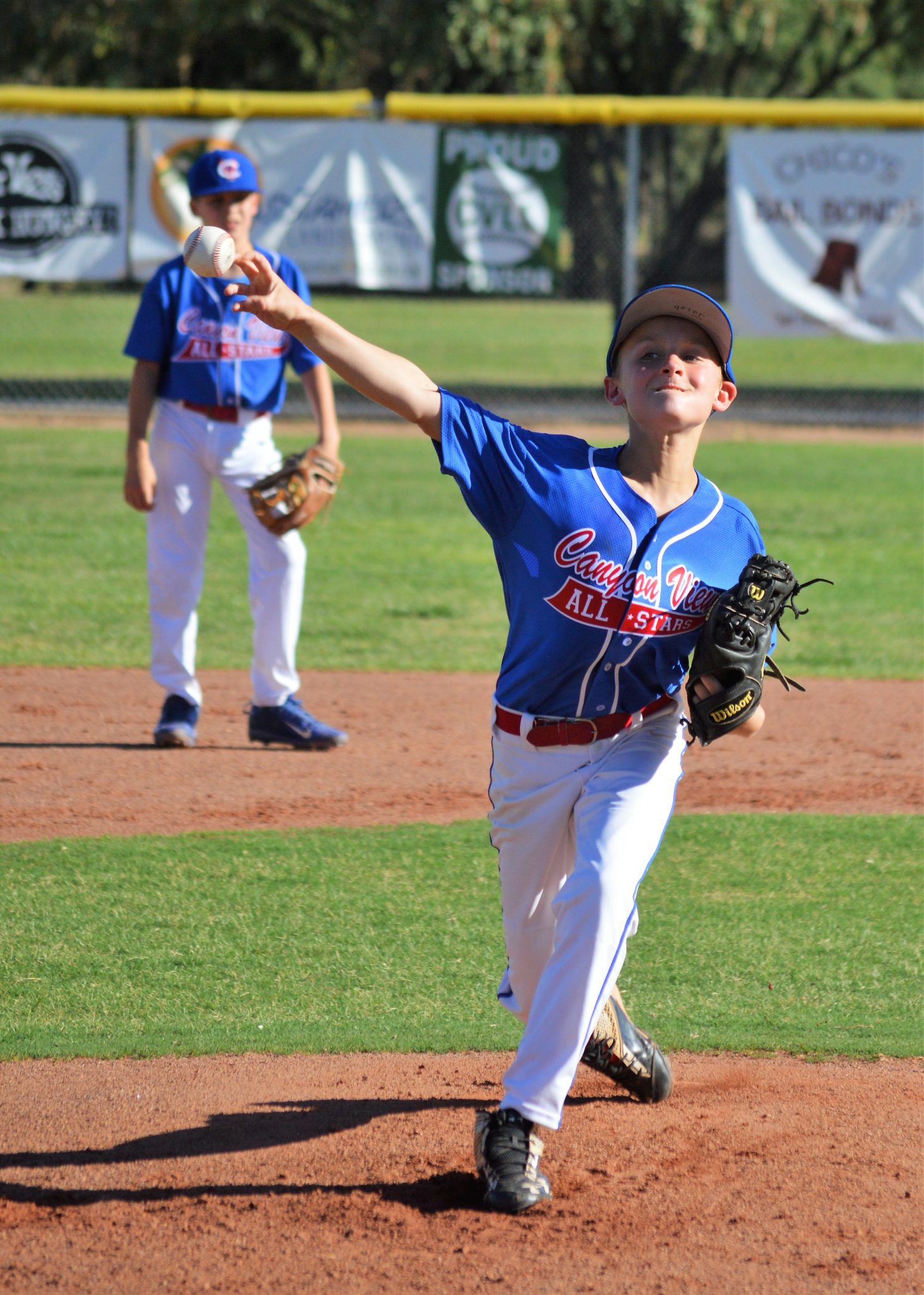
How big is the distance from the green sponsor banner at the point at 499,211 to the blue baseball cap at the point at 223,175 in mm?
8341

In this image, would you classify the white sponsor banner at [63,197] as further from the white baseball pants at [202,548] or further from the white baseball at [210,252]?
the white baseball at [210,252]

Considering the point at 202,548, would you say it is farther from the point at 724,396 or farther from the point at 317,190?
the point at 317,190

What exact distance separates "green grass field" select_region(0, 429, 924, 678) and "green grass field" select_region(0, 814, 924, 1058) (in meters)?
2.57

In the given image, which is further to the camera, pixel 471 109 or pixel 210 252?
pixel 471 109

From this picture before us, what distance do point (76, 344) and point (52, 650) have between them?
51.3ft

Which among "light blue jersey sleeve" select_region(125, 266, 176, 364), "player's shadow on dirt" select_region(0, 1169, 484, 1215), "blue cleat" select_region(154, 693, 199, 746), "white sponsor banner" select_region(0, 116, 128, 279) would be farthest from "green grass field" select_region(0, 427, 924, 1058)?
"white sponsor banner" select_region(0, 116, 128, 279)

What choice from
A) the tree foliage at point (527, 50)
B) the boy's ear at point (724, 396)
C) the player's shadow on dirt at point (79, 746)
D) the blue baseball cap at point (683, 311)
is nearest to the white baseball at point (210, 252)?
the blue baseball cap at point (683, 311)

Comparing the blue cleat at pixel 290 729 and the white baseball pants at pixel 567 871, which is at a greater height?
the white baseball pants at pixel 567 871

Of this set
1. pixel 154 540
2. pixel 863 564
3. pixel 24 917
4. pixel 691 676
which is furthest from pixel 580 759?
pixel 863 564

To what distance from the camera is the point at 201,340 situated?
18.4 ft

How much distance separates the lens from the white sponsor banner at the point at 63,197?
13.2 metres

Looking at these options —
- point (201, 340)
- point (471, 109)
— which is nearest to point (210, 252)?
point (201, 340)

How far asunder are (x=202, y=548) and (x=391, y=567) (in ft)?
12.5

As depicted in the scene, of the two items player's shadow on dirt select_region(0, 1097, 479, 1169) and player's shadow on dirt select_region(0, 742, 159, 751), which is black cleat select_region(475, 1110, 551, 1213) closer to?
player's shadow on dirt select_region(0, 1097, 479, 1169)
